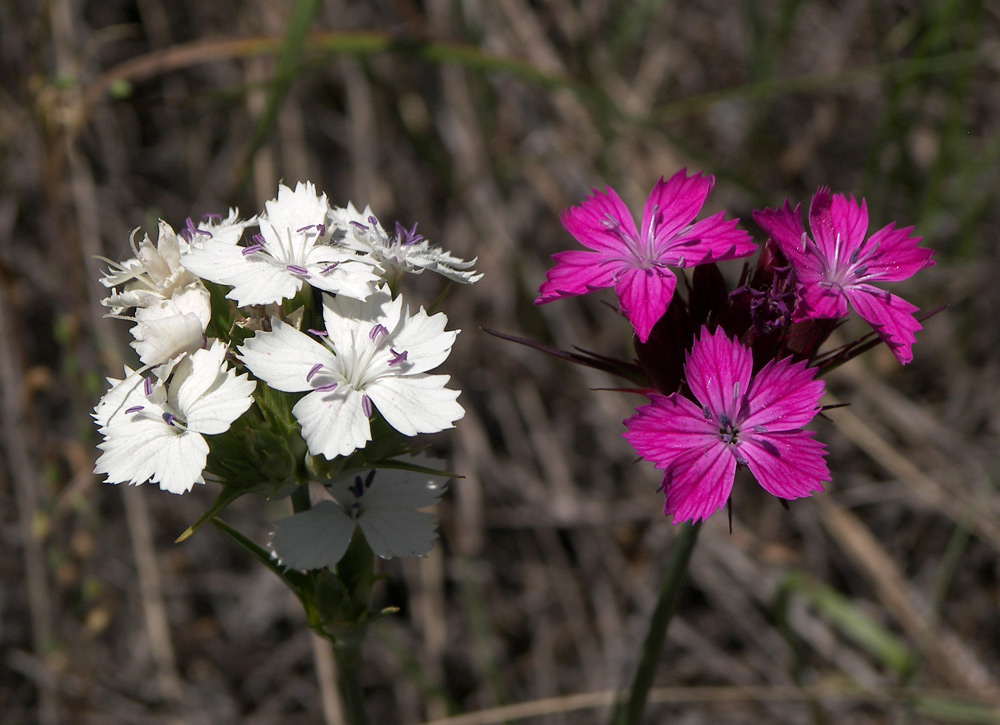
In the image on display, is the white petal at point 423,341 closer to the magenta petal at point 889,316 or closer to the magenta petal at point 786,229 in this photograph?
the magenta petal at point 786,229

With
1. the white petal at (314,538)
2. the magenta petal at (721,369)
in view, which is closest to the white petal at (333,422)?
the white petal at (314,538)

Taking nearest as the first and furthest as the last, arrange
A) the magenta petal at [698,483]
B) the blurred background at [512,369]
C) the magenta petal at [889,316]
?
the magenta petal at [698,483] → the magenta petal at [889,316] → the blurred background at [512,369]

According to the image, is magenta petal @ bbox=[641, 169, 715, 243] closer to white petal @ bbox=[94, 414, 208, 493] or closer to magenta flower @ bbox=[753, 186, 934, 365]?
magenta flower @ bbox=[753, 186, 934, 365]

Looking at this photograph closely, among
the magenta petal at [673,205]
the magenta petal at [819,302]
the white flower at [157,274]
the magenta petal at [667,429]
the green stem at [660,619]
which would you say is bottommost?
the green stem at [660,619]

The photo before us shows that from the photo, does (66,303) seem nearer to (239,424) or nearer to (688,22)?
(239,424)

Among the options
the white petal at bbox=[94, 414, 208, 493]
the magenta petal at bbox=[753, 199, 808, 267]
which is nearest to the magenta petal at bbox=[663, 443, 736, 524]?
the magenta petal at bbox=[753, 199, 808, 267]

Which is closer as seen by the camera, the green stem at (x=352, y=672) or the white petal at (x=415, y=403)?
the white petal at (x=415, y=403)

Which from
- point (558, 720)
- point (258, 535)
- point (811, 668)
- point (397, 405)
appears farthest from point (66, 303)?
point (811, 668)
